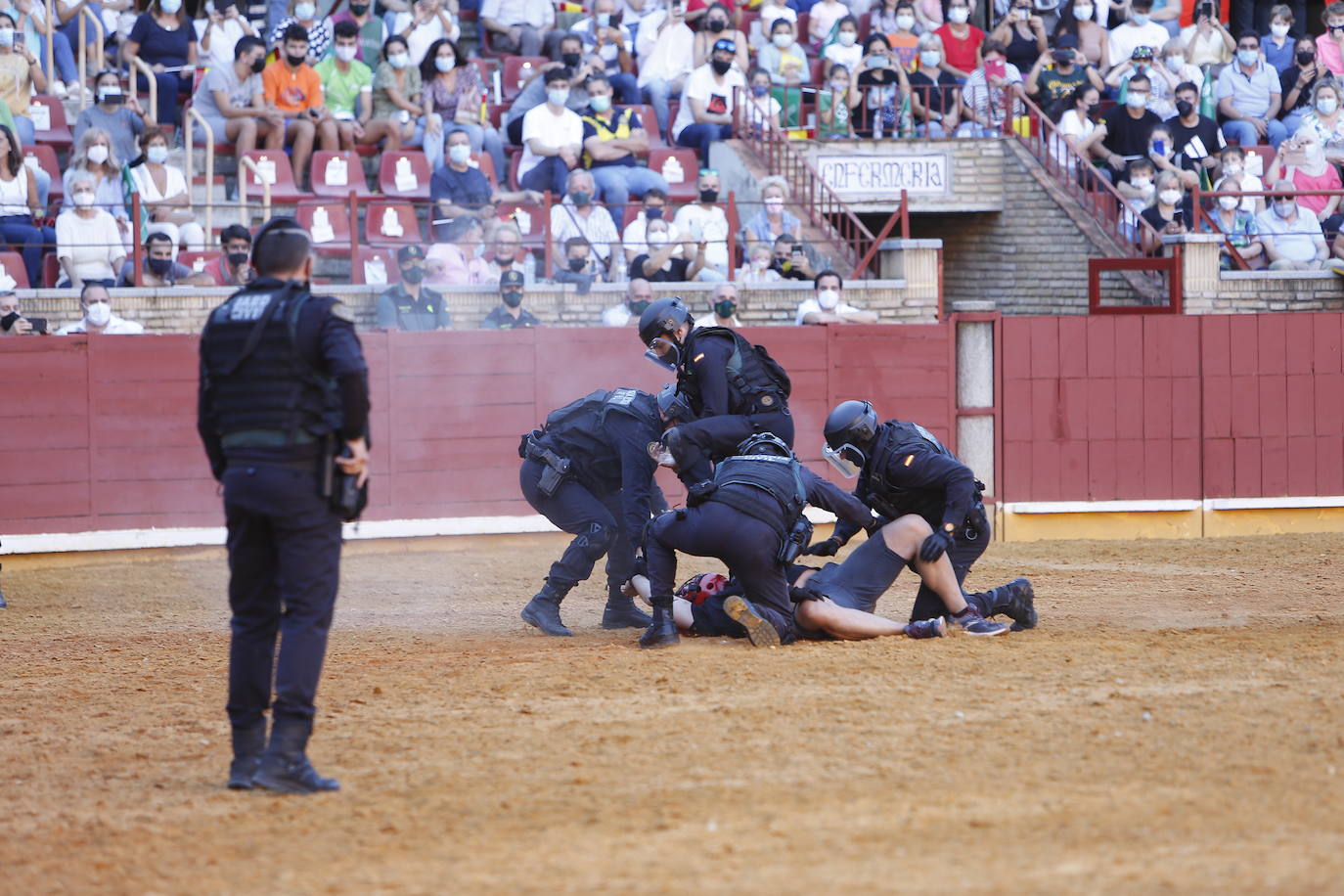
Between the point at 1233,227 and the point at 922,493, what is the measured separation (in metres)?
10.8

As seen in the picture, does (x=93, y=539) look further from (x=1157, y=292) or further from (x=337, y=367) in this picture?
(x=1157, y=292)

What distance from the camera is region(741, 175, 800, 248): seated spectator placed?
1670 centimetres

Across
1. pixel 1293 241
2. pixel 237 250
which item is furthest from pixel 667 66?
pixel 1293 241

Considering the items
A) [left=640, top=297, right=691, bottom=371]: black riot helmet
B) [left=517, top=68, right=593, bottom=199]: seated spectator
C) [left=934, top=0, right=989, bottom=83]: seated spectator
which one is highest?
[left=934, top=0, right=989, bottom=83]: seated spectator

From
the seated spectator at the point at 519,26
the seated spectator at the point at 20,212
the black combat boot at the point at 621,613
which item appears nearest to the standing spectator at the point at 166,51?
the seated spectator at the point at 20,212

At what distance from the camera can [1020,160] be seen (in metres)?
19.1

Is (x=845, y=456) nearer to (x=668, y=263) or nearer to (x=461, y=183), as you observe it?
(x=668, y=263)

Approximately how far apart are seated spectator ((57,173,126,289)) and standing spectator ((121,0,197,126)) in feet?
8.36

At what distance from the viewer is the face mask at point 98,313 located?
1359 centimetres

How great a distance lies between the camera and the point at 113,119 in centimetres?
1565

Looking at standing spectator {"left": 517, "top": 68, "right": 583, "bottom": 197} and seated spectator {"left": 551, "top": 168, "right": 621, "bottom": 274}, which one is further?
standing spectator {"left": 517, "top": 68, "right": 583, "bottom": 197}

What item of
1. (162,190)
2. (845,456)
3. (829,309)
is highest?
(162,190)

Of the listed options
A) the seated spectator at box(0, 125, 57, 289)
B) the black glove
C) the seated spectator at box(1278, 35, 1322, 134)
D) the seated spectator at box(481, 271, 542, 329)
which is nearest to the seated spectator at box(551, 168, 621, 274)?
the seated spectator at box(481, 271, 542, 329)

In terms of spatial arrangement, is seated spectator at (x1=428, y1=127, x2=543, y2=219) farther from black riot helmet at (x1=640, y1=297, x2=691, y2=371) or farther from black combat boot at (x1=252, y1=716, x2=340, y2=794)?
black combat boot at (x1=252, y1=716, x2=340, y2=794)
